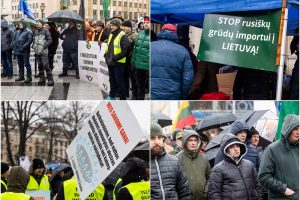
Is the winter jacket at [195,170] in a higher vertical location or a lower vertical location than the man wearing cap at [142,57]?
lower

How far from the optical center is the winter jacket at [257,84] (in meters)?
4.46

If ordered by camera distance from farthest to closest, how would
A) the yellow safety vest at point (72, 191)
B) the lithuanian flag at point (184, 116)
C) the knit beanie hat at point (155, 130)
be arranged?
1. the lithuanian flag at point (184, 116)
2. the yellow safety vest at point (72, 191)
3. the knit beanie hat at point (155, 130)

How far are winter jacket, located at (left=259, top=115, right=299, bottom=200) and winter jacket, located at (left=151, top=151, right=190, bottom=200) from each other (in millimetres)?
532

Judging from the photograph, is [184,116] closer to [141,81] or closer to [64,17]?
[141,81]

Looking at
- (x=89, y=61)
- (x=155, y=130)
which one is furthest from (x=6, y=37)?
(x=155, y=130)

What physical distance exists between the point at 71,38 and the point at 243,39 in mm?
2768

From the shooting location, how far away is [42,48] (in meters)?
5.71

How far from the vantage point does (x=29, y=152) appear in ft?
43.8

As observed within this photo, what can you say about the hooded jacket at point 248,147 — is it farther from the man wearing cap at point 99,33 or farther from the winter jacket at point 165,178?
the man wearing cap at point 99,33

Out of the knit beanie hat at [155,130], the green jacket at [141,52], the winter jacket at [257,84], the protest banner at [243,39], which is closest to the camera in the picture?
the knit beanie hat at [155,130]

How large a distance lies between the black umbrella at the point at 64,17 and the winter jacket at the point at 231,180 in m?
3.21

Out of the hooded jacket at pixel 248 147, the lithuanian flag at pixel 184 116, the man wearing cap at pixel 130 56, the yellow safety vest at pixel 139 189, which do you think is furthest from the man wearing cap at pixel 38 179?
the hooded jacket at pixel 248 147

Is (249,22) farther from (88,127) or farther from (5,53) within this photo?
(5,53)

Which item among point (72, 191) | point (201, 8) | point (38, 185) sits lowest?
point (38, 185)
